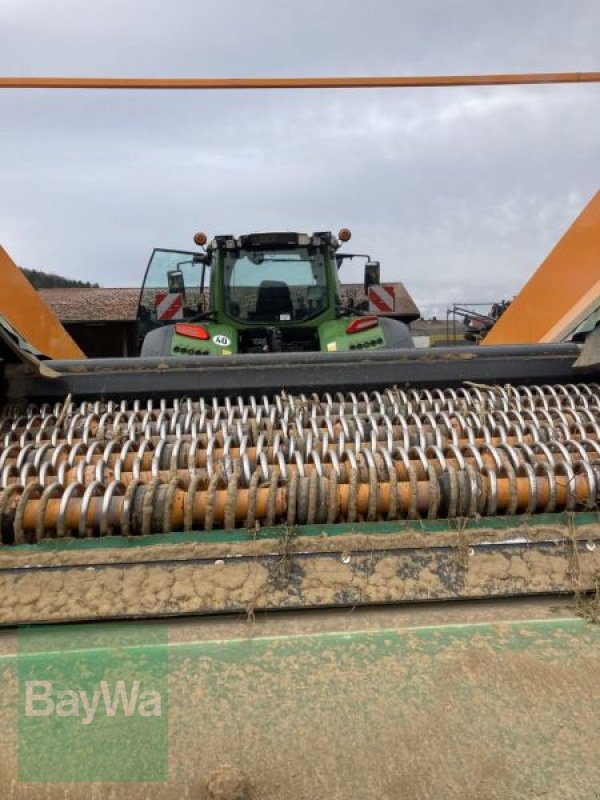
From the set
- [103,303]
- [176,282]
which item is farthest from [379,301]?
[103,303]

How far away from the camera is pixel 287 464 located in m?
1.88

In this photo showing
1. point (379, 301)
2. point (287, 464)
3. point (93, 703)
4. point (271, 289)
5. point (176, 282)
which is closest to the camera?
point (93, 703)

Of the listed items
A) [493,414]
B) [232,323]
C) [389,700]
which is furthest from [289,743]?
[232,323]

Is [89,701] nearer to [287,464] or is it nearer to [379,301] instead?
[287,464]

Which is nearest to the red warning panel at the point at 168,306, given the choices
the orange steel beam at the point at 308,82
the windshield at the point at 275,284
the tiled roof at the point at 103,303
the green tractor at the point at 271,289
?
the green tractor at the point at 271,289

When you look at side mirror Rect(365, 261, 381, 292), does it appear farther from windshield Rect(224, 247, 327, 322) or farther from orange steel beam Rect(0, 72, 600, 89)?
orange steel beam Rect(0, 72, 600, 89)

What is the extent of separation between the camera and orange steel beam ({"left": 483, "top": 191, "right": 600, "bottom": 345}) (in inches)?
120

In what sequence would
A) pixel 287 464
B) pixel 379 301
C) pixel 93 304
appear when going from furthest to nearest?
pixel 93 304 → pixel 379 301 → pixel 287 464

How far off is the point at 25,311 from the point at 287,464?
235cm

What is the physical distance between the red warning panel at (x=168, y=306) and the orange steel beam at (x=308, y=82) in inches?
106

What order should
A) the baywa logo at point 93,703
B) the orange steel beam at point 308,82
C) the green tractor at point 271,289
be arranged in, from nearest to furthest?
the baywa logo at point 93,703 → the orange steel beam at point 308,82 → the green tractor at point 271,289

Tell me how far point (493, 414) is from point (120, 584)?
54.4 inches

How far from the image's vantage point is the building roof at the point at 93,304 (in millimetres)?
11250

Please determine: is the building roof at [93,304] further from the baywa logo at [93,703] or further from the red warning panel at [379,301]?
the baywa logo at [93,703]
